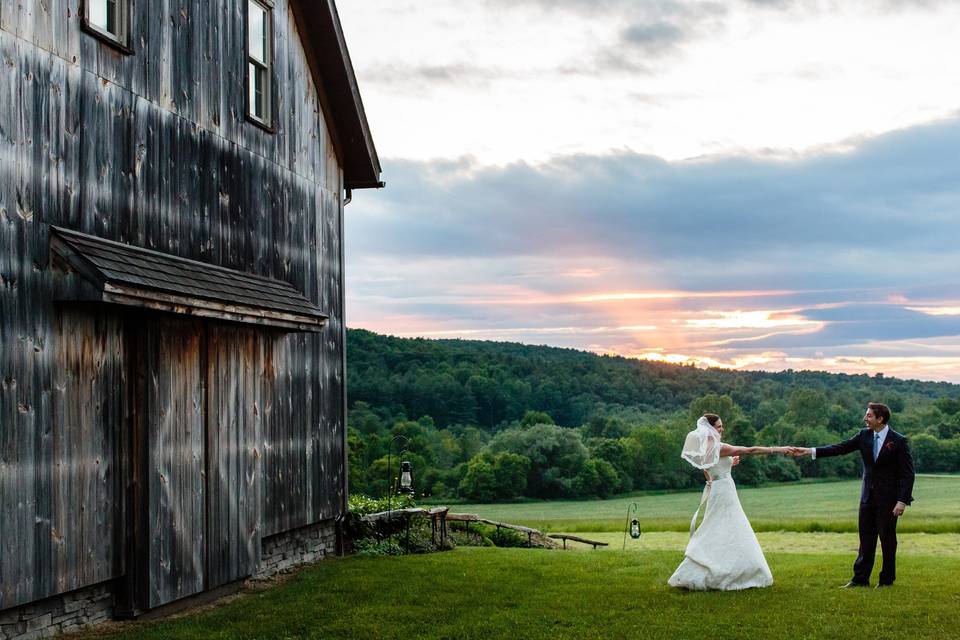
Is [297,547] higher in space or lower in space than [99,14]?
lower

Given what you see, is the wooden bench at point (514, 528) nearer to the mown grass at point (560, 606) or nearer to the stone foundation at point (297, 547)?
the stone foundation at point (297, 547)

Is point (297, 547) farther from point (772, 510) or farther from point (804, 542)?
point (772, 510)

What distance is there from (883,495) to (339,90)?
949 cm

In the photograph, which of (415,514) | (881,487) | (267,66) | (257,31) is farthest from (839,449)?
(257,31)

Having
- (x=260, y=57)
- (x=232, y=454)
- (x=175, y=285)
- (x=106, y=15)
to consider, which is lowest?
(x=232, y=454)

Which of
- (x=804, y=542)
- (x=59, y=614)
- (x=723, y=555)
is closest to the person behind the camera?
(x=59, y=614)

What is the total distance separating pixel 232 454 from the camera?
38.3 feet

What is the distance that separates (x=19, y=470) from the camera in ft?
27.4

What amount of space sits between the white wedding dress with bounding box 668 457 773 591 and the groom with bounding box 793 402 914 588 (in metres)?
1.28

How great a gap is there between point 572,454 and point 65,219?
36320 mm

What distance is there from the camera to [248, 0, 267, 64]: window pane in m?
13.1

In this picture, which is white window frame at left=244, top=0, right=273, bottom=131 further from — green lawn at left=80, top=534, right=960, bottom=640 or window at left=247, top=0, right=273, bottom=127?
green lawn at left=80, top=534, right=960, bottom=640

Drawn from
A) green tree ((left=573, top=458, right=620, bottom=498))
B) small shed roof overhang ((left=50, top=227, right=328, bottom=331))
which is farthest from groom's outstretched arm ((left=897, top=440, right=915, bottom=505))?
green tree ((left=573, top=458, right=620, bottom=498))

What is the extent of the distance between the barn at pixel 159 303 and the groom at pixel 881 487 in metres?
6.97
